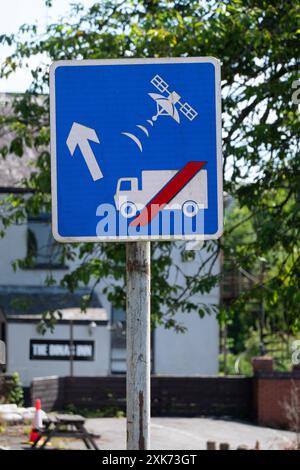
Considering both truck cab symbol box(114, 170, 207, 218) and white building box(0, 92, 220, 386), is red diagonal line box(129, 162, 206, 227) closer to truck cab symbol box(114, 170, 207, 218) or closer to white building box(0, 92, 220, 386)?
truck cab symbol box(114, 170, 207, 218)

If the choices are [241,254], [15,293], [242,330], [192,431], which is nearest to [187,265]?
[15,293]

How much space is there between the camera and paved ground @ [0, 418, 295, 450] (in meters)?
22.8

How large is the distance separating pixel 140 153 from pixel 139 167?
50 mm

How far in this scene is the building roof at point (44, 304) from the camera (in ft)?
104

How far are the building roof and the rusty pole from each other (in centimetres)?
2688

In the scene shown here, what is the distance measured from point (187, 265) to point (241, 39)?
71.2 ft

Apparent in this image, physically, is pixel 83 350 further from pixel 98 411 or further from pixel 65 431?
pixel 65 431

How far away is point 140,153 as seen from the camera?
12.9 feet

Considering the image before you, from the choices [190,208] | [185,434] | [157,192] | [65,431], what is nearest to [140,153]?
[157,192]

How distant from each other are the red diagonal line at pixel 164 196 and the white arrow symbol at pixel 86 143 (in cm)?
20

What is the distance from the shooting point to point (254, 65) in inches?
541

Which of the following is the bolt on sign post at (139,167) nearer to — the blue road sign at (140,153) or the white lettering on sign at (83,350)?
the blue road sign at (140,153)
